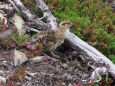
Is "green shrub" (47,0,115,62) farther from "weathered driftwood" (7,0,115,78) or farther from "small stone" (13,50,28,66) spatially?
"small stone" (13,50,28,66)

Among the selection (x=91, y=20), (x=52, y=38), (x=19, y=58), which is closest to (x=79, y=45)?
(x=52, y=38)

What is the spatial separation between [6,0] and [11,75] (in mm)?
4207

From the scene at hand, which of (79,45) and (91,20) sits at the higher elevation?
(91,20)

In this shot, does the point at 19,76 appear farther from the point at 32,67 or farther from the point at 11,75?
the point at 32,67

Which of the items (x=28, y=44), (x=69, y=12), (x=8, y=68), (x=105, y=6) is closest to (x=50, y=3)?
(x=69, y=12)

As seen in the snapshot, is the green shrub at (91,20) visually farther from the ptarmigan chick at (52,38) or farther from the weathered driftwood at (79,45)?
the ptarmigan chick at (52,38)

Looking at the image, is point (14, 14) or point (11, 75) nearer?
point (11, 75)

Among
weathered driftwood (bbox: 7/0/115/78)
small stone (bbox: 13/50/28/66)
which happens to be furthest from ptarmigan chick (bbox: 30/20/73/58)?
small stone (bbox: 13/50/28/66)

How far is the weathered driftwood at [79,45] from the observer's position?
8594 mm

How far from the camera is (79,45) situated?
30.0 ft

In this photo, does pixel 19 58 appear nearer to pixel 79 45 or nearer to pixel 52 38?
pixel 52 38

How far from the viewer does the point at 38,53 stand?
28.2 ft

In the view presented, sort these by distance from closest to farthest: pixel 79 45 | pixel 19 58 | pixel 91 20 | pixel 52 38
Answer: pixel 19 58, pixel 52 38, pixel 79 45, pixel 91 20

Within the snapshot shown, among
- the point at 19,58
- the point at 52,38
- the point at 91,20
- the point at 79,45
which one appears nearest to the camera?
the point at 19,58
